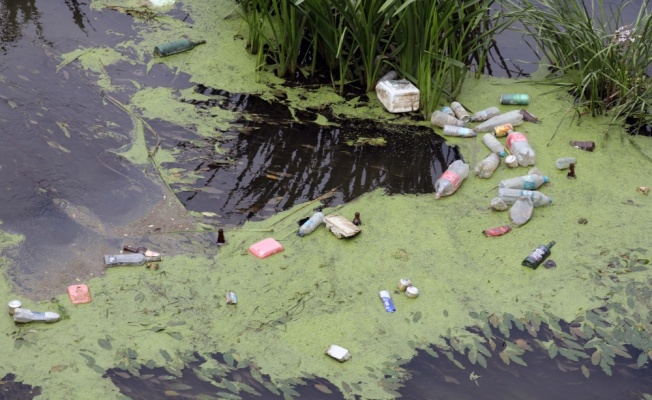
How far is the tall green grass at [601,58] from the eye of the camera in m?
4.69

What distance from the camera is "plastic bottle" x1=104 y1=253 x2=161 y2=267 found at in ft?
12.3

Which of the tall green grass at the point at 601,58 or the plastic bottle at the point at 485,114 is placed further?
the plastic bottle at the point at 485,114

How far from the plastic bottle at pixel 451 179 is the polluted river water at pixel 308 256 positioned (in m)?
0.06

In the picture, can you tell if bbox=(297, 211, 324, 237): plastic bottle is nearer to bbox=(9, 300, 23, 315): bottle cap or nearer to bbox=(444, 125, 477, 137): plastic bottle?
bbox=(444, 125, 477, 137): plastic bottle

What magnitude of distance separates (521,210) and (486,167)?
37cm

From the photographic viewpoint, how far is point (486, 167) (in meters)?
4.43

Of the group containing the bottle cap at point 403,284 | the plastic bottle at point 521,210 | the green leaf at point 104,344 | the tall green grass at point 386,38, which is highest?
the tall green grass at point 386,38

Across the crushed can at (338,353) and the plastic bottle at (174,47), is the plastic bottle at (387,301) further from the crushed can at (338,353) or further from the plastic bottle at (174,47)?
the plastic bottle at (174,47)

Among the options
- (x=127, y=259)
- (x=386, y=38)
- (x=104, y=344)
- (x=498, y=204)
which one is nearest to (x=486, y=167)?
(x=498, y=204)

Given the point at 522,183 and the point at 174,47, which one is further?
the point at 174,47

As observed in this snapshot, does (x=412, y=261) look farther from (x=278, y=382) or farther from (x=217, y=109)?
(x=217, y=109)

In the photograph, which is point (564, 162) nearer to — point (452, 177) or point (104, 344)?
point (452, 177)

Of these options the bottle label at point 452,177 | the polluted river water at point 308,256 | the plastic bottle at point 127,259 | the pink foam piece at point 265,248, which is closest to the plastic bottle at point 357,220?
the polluted river water at point 308,256

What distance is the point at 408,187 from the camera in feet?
14.5
